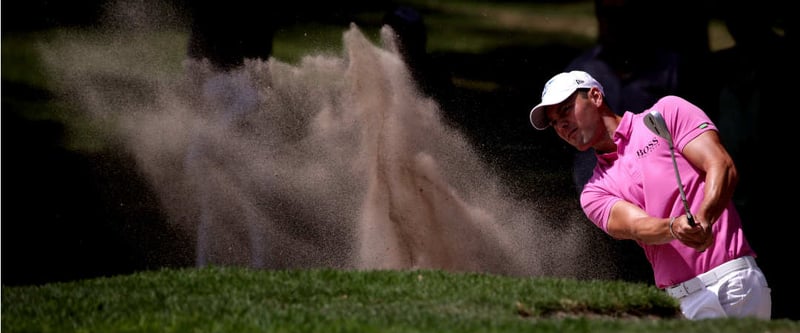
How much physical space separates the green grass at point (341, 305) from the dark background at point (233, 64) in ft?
6.44

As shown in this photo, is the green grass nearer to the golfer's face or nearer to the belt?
the belt

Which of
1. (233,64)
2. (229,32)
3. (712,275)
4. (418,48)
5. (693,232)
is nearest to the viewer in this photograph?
(693,232)

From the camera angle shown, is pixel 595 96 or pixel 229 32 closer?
pixel 595 96

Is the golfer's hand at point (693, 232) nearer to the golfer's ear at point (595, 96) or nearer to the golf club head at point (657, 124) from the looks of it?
the golf club head at point (657, 124)

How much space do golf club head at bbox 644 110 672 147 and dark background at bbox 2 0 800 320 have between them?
532 cm

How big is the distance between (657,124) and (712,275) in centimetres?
81

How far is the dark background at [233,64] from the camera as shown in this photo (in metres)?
10.5

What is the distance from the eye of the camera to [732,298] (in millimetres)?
6523

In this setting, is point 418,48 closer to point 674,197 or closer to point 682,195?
point 674,197

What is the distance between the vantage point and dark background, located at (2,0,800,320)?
10461 millimetres

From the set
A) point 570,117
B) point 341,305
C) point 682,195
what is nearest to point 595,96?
point 570,117

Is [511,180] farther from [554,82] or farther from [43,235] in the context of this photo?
[554,82]

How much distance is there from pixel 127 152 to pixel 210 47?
3.64 feet

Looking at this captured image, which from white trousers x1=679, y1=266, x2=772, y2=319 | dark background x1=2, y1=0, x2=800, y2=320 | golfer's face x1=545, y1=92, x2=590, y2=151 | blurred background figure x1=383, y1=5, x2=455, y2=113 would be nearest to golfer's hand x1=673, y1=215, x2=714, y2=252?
white trousers x1=679, y1=266, x2=772, y2=319
